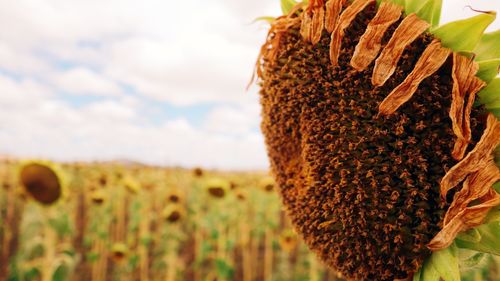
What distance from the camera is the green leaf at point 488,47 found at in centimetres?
165

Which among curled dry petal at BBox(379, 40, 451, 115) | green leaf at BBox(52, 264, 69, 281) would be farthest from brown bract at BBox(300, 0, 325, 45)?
green leaf at BBox(52, 264, 69, 281)

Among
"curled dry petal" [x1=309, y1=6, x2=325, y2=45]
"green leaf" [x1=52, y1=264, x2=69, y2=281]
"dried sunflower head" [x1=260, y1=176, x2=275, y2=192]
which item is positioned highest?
"curled dry petal" [x1=309, y1=6, x2=325, y2=45]

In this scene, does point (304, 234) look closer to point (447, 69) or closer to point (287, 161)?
point (287, 161)

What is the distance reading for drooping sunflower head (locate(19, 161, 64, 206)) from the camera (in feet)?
21.4

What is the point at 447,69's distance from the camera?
1634mm

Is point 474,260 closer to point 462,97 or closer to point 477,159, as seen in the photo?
point 477,159

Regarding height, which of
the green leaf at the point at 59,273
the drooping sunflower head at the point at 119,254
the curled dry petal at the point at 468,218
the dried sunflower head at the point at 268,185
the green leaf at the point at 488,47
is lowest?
the drooping sunflower head at the point at 119,254

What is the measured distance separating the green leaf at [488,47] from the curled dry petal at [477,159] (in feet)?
0.79

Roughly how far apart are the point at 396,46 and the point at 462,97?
0.87 ft

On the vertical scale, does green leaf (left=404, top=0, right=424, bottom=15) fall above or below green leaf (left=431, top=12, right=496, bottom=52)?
above

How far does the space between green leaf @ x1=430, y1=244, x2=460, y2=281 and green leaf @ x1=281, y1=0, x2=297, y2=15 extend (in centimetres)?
110

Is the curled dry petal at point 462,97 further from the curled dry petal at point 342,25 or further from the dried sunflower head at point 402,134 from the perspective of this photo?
the curled dry petal at point 342,25

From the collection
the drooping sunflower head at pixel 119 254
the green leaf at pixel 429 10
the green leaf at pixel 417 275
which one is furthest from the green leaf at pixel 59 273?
the drooping sunflower head at pixel 119 254

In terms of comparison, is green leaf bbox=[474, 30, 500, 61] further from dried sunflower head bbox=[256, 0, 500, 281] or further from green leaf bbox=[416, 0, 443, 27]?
green leaf bbox=[416, 0, 443, 27]
